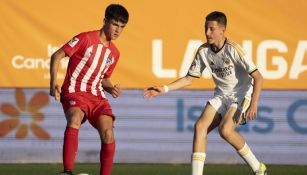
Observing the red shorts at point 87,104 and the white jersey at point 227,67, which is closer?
the red shorts at point 87,104

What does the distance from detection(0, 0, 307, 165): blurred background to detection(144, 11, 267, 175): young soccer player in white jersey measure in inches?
113

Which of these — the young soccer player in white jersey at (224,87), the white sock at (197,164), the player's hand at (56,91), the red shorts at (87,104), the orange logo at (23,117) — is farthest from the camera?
the orange logo at (23,117)

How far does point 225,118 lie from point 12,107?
14.6 ft

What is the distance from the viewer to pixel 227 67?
437 inches

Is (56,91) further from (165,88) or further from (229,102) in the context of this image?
(229,102)

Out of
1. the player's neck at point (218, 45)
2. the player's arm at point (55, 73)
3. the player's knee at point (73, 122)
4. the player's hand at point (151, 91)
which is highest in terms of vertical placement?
the player's neck at point (218, 45)

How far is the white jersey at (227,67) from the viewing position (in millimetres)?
11000

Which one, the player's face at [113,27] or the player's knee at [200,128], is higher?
the player's face at [113,27]

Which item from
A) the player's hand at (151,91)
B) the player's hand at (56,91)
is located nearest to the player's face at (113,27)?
the player's hand at (151,91)

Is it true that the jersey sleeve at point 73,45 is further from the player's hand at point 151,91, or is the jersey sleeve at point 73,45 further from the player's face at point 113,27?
the player's hand at point 151,91

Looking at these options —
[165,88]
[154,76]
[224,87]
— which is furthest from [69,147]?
[154,76]

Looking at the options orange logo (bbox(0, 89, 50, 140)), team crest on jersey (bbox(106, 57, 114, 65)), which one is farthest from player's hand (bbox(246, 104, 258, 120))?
orange logo (bbox(0, 89, 50, 140))

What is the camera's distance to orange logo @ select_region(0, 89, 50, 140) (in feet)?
46.9

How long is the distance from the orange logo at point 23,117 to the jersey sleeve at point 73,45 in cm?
381
